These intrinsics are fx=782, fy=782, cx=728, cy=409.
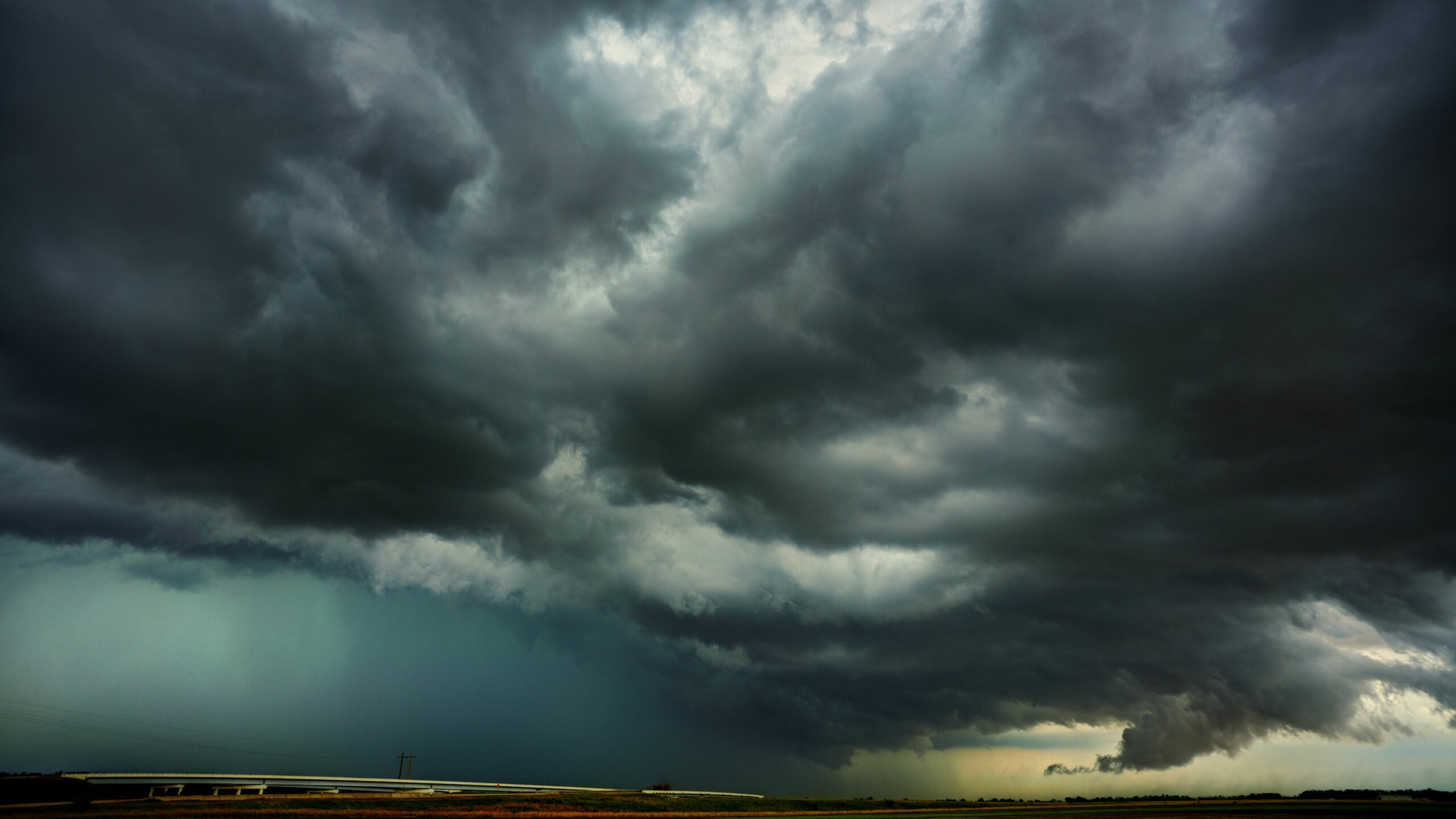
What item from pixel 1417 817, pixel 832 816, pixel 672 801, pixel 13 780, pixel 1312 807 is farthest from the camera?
pixel 672 801

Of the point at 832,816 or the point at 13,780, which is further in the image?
the point at 13,780

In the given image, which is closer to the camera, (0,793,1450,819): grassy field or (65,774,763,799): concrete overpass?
(0,793,1450,819): grassy field

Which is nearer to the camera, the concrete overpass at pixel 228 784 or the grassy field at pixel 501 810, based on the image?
the grassy field at pixel 501 810

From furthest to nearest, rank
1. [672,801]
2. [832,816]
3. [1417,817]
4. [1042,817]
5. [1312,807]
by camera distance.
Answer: [672,801] < [1312,807] < [832,816] < [1042,817] < [1417,817]

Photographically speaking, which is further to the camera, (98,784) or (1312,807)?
(1312,807)

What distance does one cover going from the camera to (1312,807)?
174 metres

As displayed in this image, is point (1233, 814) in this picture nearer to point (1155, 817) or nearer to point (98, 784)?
point (1155, 817)

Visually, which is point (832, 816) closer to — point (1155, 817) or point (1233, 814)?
point (1155, 817)

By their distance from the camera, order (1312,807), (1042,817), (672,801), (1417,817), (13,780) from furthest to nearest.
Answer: (672,801) < (1312,807) < (13,780) < (1042,817) < (1417,817)

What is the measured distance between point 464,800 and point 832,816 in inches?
2790

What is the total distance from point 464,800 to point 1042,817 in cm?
10529

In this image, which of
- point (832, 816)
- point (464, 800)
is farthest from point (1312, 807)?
point (464, 800)

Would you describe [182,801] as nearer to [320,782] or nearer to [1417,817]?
[320,782]

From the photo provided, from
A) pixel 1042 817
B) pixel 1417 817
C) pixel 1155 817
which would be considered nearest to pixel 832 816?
pixel 1042 817
